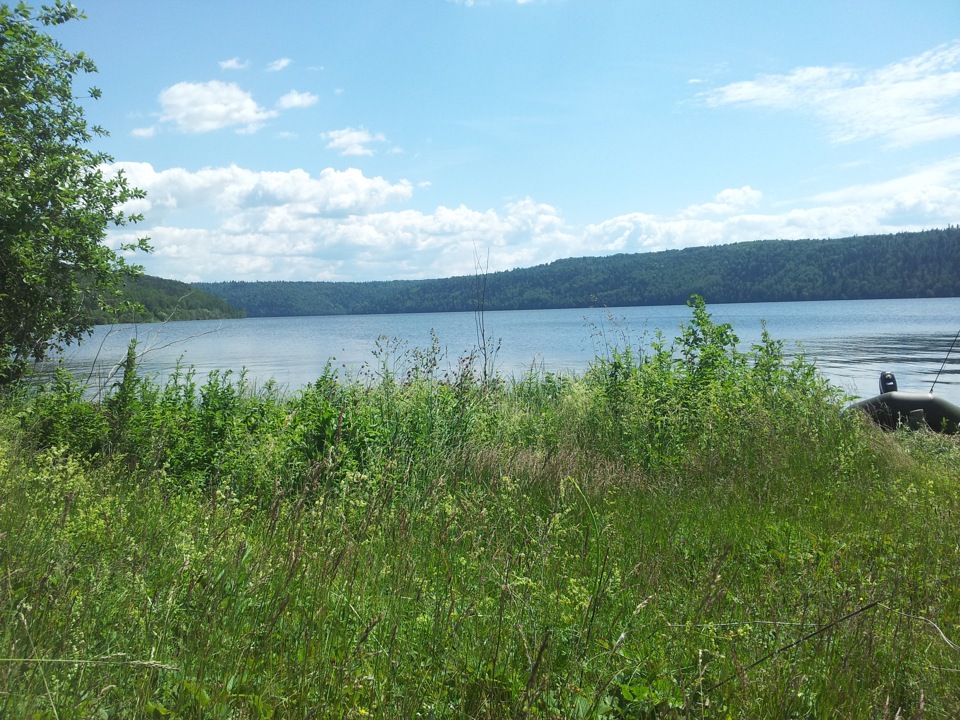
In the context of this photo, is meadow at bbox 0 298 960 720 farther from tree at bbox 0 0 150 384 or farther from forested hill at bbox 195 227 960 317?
forested hill at bbox 195 227 960 317

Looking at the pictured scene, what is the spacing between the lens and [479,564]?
364cm

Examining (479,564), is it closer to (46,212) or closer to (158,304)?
(46,212)

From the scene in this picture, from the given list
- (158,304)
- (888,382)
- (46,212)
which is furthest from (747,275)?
(46,212)

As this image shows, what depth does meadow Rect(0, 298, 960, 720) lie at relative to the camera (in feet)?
7.57

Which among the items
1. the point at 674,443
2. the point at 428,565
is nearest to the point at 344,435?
the point at 428,565

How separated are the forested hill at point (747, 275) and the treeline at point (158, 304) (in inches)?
1585

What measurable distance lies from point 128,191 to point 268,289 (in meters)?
155

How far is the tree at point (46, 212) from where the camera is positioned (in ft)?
30.5

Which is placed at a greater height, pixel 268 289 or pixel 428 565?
pixel 268 289

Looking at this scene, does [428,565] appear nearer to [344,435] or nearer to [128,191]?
[344,435]

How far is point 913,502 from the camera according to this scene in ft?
17.2

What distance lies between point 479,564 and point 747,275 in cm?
12177

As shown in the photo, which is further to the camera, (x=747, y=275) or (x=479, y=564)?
(x=747, y=275)

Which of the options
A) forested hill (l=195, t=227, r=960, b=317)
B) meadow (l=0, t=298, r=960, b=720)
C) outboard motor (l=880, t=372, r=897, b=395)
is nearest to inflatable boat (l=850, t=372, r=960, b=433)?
outboard motor (l=880, t=372, r=897, b=395)
